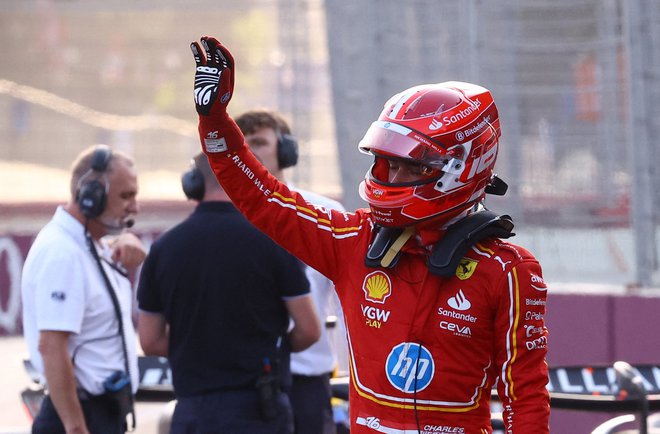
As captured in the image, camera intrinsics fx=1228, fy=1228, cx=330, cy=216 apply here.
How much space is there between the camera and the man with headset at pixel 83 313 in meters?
4.33

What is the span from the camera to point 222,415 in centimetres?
425

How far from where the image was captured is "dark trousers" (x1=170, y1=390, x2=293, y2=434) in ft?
13.9

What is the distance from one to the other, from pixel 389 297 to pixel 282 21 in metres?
10.7

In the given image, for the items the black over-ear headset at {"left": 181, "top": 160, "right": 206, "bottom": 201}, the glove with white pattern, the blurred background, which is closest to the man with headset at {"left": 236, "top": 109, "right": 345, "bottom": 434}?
the black over-ear headset at {"left": 181, "top": 160, "right": 206, "bottom": 201}

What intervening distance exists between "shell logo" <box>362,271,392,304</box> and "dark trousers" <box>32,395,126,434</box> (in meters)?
1.72

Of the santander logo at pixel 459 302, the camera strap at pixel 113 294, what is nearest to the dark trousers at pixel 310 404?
the camera strap at pixel 113 294

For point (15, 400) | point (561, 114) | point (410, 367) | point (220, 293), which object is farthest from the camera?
point (15, 400)

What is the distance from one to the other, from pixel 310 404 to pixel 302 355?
202 millimetres

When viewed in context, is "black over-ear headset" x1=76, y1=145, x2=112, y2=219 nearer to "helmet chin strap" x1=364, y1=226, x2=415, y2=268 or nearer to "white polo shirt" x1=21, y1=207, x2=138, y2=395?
"white polo shirt" x1=21, y1=207, x2=138, y2=395

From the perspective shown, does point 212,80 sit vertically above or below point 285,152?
above

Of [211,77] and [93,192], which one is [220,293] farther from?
[211,77]

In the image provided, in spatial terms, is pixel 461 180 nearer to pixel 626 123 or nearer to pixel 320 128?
pixel 626 123

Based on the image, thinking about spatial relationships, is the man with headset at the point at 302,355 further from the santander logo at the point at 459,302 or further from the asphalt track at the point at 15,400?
the asphalt track at the point at 15,400

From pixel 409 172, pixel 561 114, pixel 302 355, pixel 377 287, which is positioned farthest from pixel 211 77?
pixel 561 114
